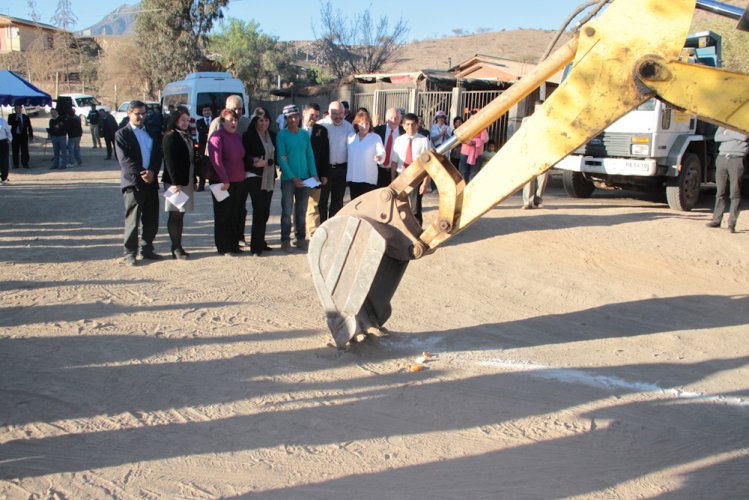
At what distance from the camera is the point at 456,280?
7949 millimetres

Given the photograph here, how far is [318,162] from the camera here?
922 centimetres

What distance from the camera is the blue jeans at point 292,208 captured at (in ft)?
29.7

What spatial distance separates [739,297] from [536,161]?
15.9 ft

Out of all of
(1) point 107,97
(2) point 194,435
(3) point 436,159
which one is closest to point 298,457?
(2) point 194,435

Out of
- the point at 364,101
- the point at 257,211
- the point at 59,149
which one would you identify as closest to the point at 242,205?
the point at 257,211

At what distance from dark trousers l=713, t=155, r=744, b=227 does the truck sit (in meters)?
1.80

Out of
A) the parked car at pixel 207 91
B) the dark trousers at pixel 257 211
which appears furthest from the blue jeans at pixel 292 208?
the parked car at pixel 207 91

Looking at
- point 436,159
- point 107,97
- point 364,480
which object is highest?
point 107,97

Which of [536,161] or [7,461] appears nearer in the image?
[7,461]

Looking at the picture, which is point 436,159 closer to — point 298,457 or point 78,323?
point 298,457

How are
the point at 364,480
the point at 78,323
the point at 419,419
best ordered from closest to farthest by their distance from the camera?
1. the point at 364,480
2. the point at 419,419
3. the point at 78,323

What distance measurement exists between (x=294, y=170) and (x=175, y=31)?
120ft

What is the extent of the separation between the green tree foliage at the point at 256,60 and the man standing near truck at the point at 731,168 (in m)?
33.4

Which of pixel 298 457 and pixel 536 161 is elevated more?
pixel 536 161
